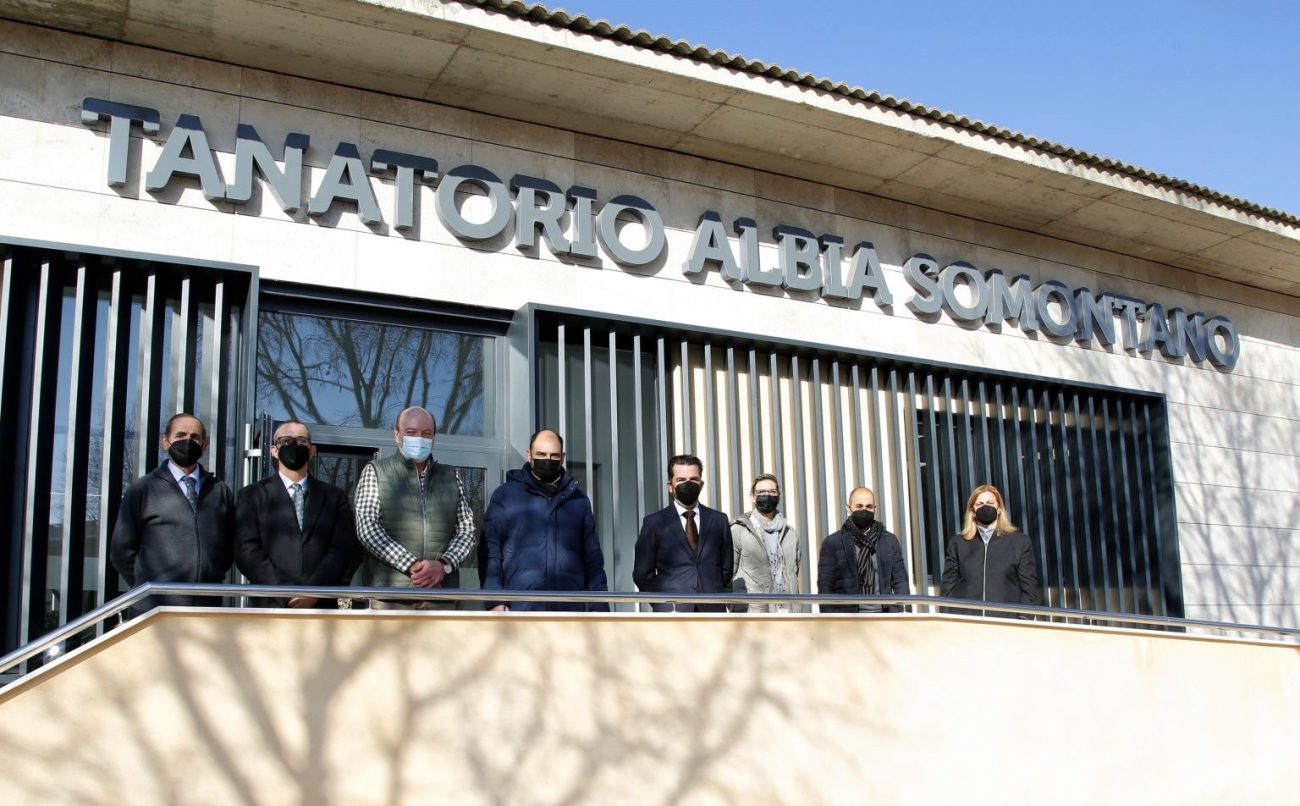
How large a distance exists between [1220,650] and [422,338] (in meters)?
5.47

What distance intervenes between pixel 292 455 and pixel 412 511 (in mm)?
639

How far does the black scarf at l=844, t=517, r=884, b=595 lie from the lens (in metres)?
7.42

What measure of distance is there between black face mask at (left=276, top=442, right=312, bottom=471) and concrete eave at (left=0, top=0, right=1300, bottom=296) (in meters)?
2.85

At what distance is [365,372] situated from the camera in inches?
307

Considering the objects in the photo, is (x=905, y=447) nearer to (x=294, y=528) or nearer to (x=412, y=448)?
(x=412, y=448)

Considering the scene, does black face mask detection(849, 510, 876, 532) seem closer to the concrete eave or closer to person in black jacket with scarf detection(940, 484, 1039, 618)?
person in black jacket with scarf detection(940, 484, 1039, 618)

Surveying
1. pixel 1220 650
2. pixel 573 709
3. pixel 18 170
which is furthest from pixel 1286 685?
pixel 18 170

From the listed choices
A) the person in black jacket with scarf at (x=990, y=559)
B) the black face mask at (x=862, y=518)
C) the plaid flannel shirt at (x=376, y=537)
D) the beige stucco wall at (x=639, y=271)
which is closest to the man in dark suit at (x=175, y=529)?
the plaid flannel shirt at (x=376, y=537)

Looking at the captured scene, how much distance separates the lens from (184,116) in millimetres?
7281

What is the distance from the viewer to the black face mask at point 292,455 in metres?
5.71

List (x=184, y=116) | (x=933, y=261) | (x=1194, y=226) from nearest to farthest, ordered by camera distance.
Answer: (x=184, y=116), (x=933, y=261), (x=1194, y=226)

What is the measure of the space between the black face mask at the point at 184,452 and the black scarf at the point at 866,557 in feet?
12.7

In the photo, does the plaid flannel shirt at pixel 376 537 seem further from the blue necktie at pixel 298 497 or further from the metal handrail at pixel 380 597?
the metal handrail at pixel 380 597

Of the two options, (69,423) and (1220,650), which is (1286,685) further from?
(69,423)
